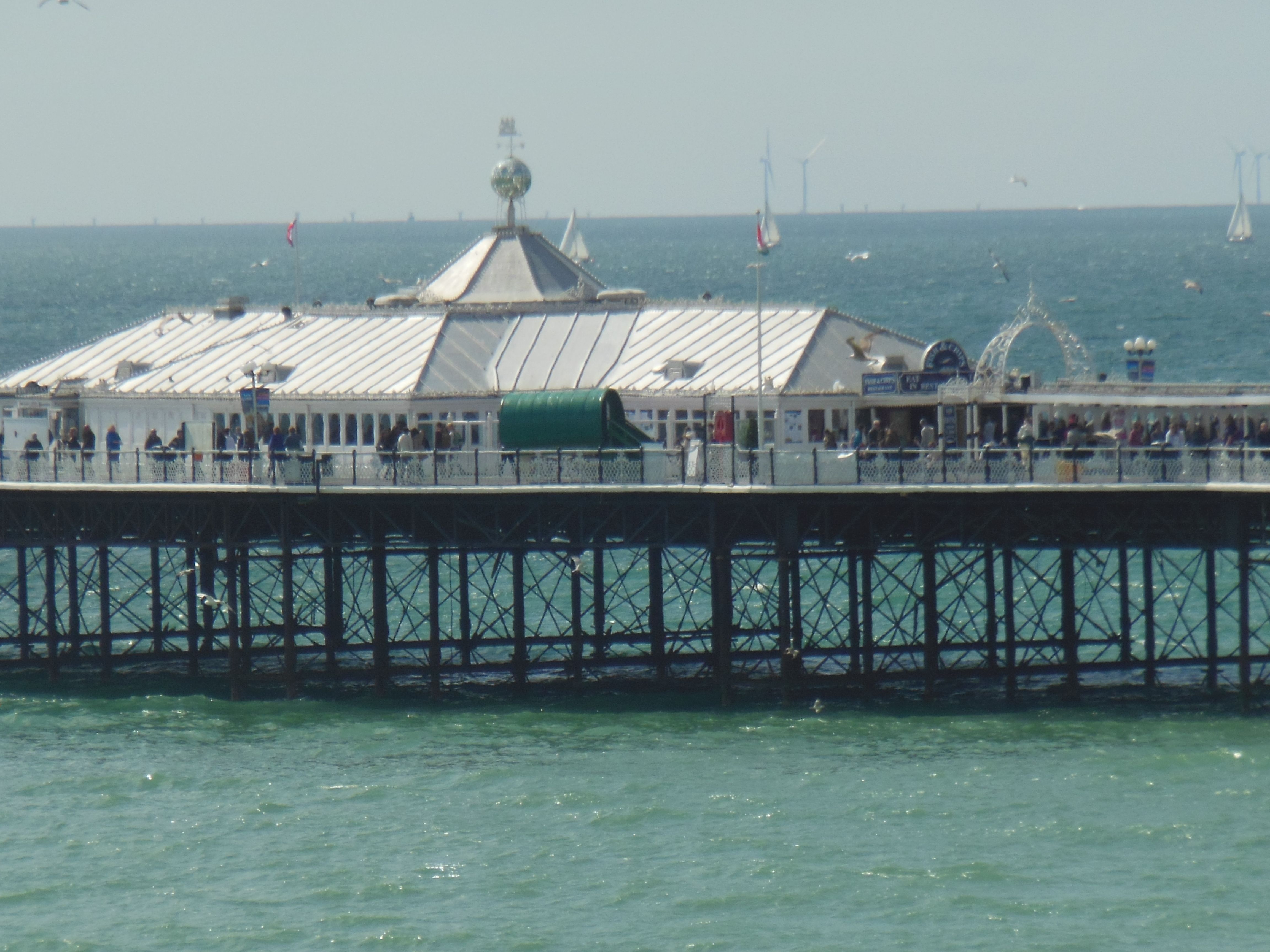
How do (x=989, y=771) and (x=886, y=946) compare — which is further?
(x=989, y=771)

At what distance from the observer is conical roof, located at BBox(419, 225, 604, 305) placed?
65312 millimetres

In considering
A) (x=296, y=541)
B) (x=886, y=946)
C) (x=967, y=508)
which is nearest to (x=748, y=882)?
(x=886, y=946)

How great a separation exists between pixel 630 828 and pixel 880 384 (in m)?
14.7

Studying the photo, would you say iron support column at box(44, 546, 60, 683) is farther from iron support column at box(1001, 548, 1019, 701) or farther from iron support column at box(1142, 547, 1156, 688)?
iron support column at box(1142, 547, 1156, 688)

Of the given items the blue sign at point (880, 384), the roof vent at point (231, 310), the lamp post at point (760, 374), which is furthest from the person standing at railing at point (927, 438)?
the roof vent at point (231, 310)

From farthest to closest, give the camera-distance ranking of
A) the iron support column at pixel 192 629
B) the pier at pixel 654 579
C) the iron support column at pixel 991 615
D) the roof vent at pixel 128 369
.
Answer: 1. the roof vent at pixel 128 369
2. the iron support column at pixel 192 629
3. the iron support column at pixel 991 615
4. the pier at pixel 654 579

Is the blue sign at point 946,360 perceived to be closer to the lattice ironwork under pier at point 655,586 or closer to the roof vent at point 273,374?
the lattice ironwork under pier at point 655,586

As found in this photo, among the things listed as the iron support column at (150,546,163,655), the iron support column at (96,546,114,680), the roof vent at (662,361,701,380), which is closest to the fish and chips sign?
the roof vent at (662,361,701,380)

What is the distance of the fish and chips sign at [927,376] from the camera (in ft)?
183

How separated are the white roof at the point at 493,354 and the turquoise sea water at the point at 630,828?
8530 millimetres

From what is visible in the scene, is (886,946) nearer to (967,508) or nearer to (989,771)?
(989,771)

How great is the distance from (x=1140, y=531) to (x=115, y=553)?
4532 centimetres

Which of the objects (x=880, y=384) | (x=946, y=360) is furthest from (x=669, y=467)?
(x=946, y=360)

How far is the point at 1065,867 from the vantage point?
42656 millimetres
